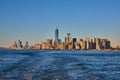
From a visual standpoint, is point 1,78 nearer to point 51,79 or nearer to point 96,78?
Answer: point 51,79

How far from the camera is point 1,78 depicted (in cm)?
3797

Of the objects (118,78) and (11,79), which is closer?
(11,79)

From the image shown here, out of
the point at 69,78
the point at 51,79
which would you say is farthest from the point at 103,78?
the point at 51,79

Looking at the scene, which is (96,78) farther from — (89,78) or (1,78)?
(1,78)

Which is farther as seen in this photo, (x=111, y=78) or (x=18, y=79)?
(x=111, y=78)

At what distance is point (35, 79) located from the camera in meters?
37.5

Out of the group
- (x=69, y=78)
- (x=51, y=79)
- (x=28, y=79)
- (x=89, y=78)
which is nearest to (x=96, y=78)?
(x=89, y=78)

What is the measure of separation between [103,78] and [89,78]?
1.72 m

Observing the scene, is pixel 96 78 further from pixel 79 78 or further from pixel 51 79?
pixel 51 79

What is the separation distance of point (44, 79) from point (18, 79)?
108 inches

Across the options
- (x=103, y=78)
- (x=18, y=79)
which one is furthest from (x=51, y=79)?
(x=103, y=78)

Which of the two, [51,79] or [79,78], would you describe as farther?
[79,78]

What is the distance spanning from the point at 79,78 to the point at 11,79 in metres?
7.93

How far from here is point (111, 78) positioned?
41594mm
